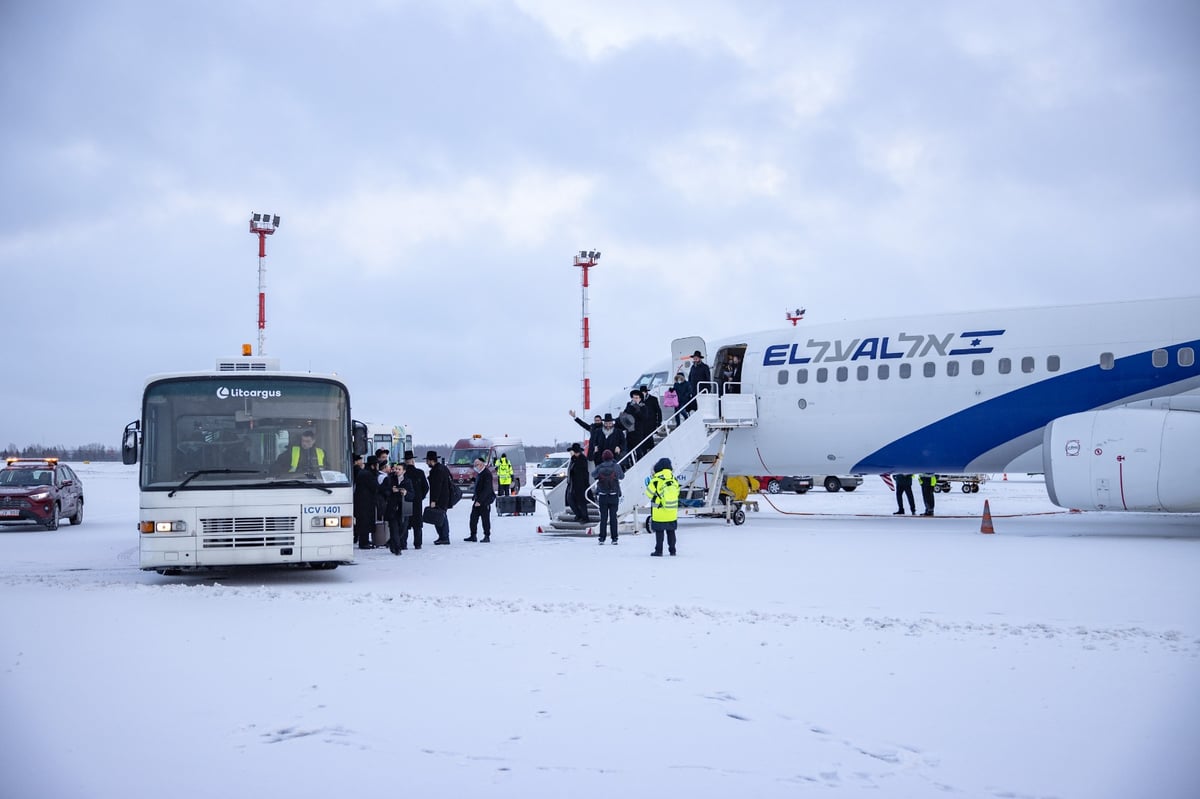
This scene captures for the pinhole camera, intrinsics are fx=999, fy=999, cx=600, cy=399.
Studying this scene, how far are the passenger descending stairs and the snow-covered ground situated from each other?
7.73 meters

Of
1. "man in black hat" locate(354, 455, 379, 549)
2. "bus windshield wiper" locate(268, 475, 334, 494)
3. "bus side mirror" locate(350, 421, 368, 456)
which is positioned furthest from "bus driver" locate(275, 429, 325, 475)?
"man in black hat" locate(354, 455, 379, 549)

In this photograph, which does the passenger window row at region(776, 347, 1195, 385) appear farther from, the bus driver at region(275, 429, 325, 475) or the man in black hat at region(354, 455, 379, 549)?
the bus driver at region(275, 429, 325, 475)

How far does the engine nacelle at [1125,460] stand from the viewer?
17859 millimetres

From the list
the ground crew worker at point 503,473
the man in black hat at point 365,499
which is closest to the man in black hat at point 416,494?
the man in black hat at point 365,499

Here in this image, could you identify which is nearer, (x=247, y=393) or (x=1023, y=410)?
(x=247, y=393)

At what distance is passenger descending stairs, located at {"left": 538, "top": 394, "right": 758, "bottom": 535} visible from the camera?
2102 centimetres

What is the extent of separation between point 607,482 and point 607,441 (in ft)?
8.17

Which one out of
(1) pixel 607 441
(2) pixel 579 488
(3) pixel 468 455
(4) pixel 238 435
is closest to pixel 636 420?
(1) pixel 607 441

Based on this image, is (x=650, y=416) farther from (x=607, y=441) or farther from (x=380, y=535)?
(x=380, y=535)

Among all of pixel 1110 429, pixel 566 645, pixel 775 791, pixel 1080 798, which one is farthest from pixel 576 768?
pixel 1110 429

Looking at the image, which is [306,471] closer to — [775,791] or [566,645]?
[566,645]

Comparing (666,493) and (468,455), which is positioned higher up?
(468,455)

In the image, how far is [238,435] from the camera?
12461 mm

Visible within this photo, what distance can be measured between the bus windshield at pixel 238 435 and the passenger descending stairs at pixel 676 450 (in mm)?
8809
